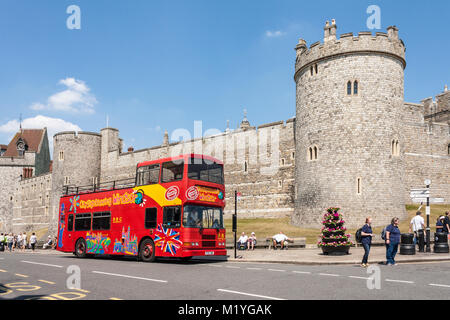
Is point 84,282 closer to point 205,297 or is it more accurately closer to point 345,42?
point 205,297

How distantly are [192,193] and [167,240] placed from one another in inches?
81.0

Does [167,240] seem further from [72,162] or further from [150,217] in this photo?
[72,162]

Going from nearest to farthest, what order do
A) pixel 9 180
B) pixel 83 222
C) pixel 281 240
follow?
pixel 83 222 → pixel 281 240 → pixel 9 180

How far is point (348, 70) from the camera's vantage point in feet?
93.3

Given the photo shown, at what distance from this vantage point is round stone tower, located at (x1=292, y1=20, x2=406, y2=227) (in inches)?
1085

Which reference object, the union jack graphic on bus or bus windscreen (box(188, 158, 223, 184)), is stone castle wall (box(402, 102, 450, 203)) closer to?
bus windscreen (box(188, 158, 223, 184))

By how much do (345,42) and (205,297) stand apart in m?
24.4

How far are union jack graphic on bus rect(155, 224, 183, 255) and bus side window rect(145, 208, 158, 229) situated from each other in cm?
36

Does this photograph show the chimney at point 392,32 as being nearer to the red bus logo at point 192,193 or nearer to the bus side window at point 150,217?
the red bus logo at point 192,193

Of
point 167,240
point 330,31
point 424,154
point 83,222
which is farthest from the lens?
point 424,154

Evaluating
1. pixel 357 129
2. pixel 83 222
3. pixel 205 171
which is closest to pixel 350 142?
pixel 357 129

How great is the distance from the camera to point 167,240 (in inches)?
638

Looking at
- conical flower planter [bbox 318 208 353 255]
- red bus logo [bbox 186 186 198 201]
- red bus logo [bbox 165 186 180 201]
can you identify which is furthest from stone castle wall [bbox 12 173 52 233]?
conical flower planter [bbox 318 208 353 255]
